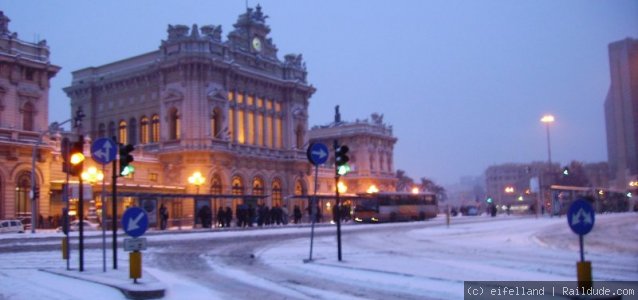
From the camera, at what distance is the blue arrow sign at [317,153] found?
1766 cm

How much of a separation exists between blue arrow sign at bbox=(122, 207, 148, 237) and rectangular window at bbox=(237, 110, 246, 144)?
173 feet

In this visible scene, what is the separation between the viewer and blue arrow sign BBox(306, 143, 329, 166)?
695 inches

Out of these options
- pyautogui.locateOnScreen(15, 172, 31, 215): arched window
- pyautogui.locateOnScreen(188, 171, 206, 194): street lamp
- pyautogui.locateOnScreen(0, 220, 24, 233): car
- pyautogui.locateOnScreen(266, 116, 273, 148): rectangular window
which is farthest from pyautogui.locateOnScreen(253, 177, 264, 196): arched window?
pyautogui.locateOnScreen(0, 220, 24, 233): car

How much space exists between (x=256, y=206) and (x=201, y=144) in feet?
27.8

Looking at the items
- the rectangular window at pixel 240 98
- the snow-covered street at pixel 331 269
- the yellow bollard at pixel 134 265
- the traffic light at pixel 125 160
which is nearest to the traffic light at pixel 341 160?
the snow-covered street at pixel 331 269

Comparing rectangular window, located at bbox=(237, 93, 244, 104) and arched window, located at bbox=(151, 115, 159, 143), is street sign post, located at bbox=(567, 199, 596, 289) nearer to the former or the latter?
arched window, located at bbox=(151, 115, 159, 143)

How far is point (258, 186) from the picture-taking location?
220 feet

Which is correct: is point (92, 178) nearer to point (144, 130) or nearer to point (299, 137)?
point (144, 130)

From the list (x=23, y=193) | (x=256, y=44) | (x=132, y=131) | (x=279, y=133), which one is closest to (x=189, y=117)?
(x=132, y=131)

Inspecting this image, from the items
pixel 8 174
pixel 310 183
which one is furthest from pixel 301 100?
pixel 8 174

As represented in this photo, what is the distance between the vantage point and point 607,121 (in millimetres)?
34062

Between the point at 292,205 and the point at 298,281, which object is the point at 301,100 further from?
the point at 298,281

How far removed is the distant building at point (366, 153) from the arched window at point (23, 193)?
48.6 m

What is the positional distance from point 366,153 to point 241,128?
31.7 meters
